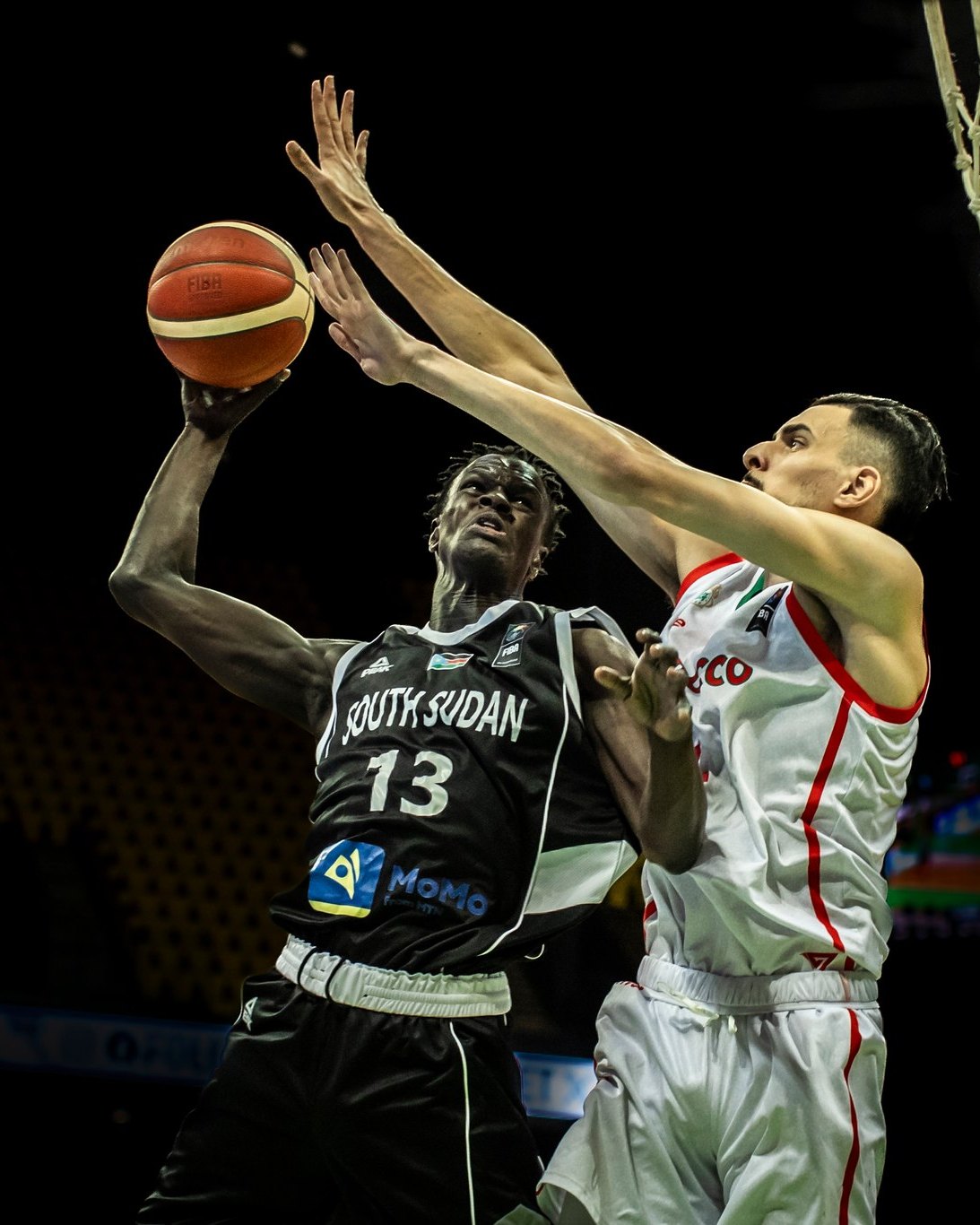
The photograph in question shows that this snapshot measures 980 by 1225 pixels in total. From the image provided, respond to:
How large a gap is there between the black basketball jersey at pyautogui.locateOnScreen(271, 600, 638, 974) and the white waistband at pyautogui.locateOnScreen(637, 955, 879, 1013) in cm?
29

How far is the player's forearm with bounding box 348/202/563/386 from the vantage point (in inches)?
115

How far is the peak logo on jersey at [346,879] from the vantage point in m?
2.47

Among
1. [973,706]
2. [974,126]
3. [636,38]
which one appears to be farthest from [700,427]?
[974,126]

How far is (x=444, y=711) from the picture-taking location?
8.62 ft

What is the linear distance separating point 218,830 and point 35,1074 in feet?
6.66

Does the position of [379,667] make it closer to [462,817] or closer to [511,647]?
[511,647]

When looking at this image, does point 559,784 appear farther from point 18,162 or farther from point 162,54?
Answer: point 18,162

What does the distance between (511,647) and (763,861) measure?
724 mm

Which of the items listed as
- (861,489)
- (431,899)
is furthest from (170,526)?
(861,489)

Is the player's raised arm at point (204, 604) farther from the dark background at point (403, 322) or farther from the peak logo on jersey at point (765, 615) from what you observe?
the dark background at point (403, 322)

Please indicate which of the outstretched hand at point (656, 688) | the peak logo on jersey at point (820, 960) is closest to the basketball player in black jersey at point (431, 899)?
the outstretched hand at point (656, 688)

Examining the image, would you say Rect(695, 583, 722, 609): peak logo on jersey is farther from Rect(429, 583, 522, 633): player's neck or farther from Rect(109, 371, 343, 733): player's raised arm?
Rect(109, 371, 343, 733): player's raised arm

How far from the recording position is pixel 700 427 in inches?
313

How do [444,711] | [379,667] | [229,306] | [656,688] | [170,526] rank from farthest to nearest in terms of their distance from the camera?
[170,526], [229,306], [379,667], [444,711], [656,688]
